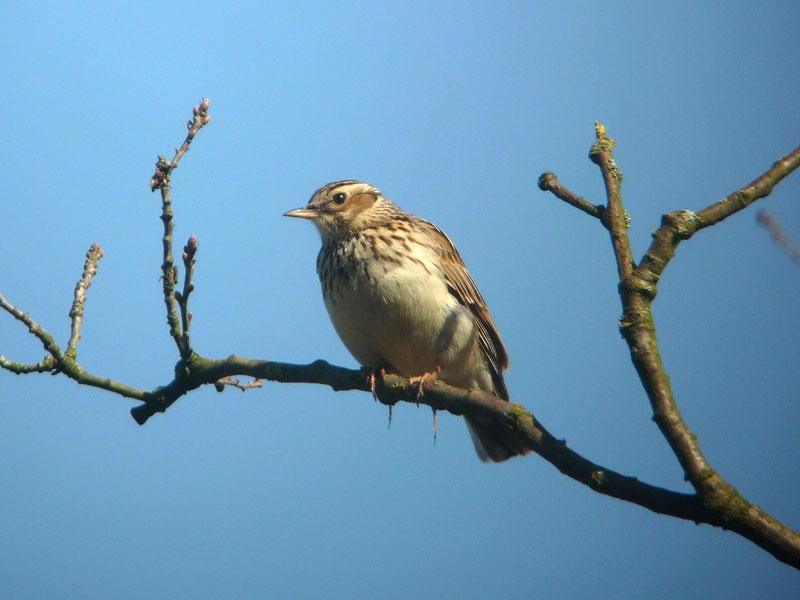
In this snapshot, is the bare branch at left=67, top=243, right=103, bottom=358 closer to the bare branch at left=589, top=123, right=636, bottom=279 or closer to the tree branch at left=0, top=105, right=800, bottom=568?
the tree branch at left=0, top=105, right=800, bottom=568

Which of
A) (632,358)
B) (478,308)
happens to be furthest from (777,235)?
(478,308)

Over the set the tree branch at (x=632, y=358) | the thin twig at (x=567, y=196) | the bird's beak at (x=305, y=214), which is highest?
the bird's beak at (x=305, y=214)

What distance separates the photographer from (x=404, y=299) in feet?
21.6

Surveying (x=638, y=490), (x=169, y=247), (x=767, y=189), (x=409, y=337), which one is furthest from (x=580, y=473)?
(x=409, y=337)

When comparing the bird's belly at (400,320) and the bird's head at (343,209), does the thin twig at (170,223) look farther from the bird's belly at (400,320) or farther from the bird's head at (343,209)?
the bird's head at (343,209)

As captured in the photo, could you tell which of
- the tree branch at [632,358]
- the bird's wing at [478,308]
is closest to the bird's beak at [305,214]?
the bird's wing at [478,308]

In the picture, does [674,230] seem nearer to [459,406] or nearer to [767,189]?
[767,189]

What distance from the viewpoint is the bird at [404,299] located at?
6.59 meters

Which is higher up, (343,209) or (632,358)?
(343,209)

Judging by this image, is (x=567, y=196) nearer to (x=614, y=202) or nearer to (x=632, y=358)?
(x=614, y=202)

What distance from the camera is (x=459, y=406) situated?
15.7ft

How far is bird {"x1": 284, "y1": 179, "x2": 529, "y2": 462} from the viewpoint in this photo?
659 centimetres

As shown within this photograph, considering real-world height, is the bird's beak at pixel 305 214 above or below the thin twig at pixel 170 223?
above

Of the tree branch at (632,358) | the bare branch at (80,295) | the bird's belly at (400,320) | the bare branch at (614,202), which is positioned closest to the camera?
the tree branch at (632,358)
